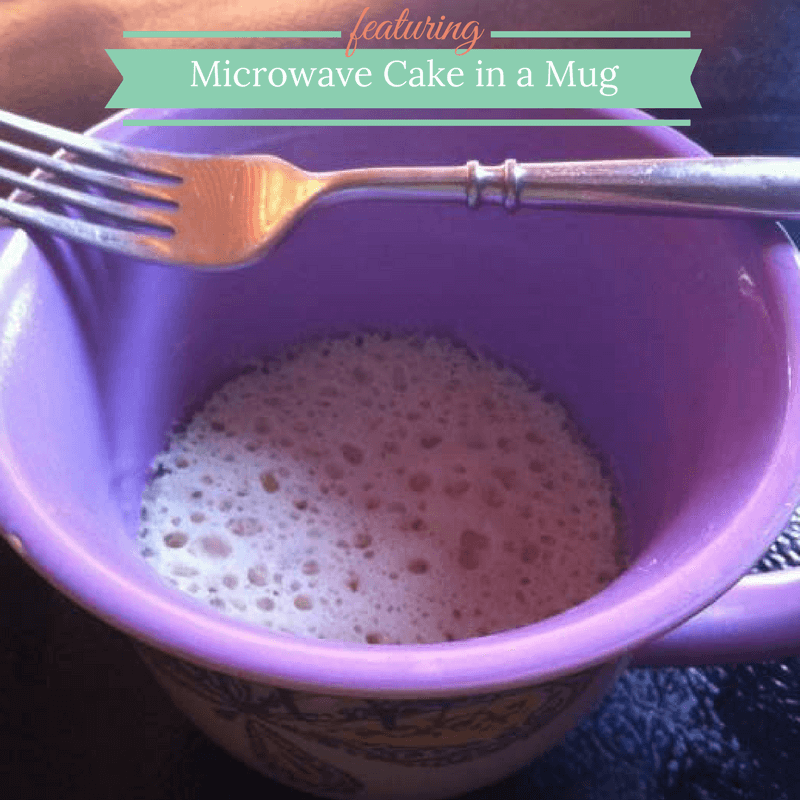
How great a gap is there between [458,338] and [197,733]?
10.3 inches

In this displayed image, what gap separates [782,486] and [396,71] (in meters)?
Result: 0.33

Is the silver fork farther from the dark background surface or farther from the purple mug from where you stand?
the dark background surface

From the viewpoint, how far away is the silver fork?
1.43ft

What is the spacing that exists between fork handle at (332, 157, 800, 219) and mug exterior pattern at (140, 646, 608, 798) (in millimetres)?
192

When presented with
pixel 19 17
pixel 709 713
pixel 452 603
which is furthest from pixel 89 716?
pixel 19 17

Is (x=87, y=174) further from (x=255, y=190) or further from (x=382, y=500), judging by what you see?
(x=382, y=500)

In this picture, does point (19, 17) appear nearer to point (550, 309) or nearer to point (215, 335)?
point (215, 335)

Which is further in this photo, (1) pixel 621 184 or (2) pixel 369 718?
(1) pixel 621 184

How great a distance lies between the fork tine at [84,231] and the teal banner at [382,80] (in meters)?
0.09

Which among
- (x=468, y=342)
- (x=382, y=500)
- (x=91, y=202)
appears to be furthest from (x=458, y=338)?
(x=91, y=202)

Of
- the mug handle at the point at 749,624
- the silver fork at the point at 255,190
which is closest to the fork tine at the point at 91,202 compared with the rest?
the silver fork at the point at 255,190

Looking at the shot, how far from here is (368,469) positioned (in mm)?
560

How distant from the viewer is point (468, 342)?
62 cm

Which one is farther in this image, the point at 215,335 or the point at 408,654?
the point at 215,335
